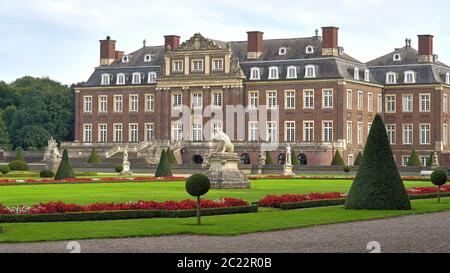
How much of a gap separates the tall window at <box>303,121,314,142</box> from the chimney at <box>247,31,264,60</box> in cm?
638

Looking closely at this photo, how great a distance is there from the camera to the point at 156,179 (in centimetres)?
4644

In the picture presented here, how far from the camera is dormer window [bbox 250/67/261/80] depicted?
75.6 meters

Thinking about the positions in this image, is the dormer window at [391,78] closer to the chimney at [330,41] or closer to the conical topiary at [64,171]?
the chimney at [330,41]

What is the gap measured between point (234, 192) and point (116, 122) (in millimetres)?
47775

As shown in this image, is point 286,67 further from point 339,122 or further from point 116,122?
point 116,122

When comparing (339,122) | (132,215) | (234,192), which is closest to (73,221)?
(132,215)

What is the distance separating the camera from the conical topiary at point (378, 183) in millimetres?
25516

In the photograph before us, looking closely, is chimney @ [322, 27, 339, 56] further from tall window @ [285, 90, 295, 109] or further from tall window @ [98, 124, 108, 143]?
tall window @ [98, 124, 108, 143]

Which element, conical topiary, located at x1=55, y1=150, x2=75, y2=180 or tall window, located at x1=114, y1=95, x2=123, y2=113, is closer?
conical topiary, located at x1=55, y1=150, x2=75, y2=180

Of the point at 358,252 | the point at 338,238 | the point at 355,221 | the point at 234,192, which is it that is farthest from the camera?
the point at 234,192

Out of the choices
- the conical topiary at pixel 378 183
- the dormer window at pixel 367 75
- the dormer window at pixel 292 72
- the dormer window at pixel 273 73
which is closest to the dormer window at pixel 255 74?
the dormer window at pixel 273 73

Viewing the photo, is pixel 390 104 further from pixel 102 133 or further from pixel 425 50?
pixel 102 133

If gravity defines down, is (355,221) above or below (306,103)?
below

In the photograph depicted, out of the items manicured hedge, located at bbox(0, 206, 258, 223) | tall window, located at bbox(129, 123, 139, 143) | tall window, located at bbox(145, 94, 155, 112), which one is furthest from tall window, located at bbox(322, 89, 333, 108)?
manicured hedge, located at bbox(0, 206, 258, 223)
